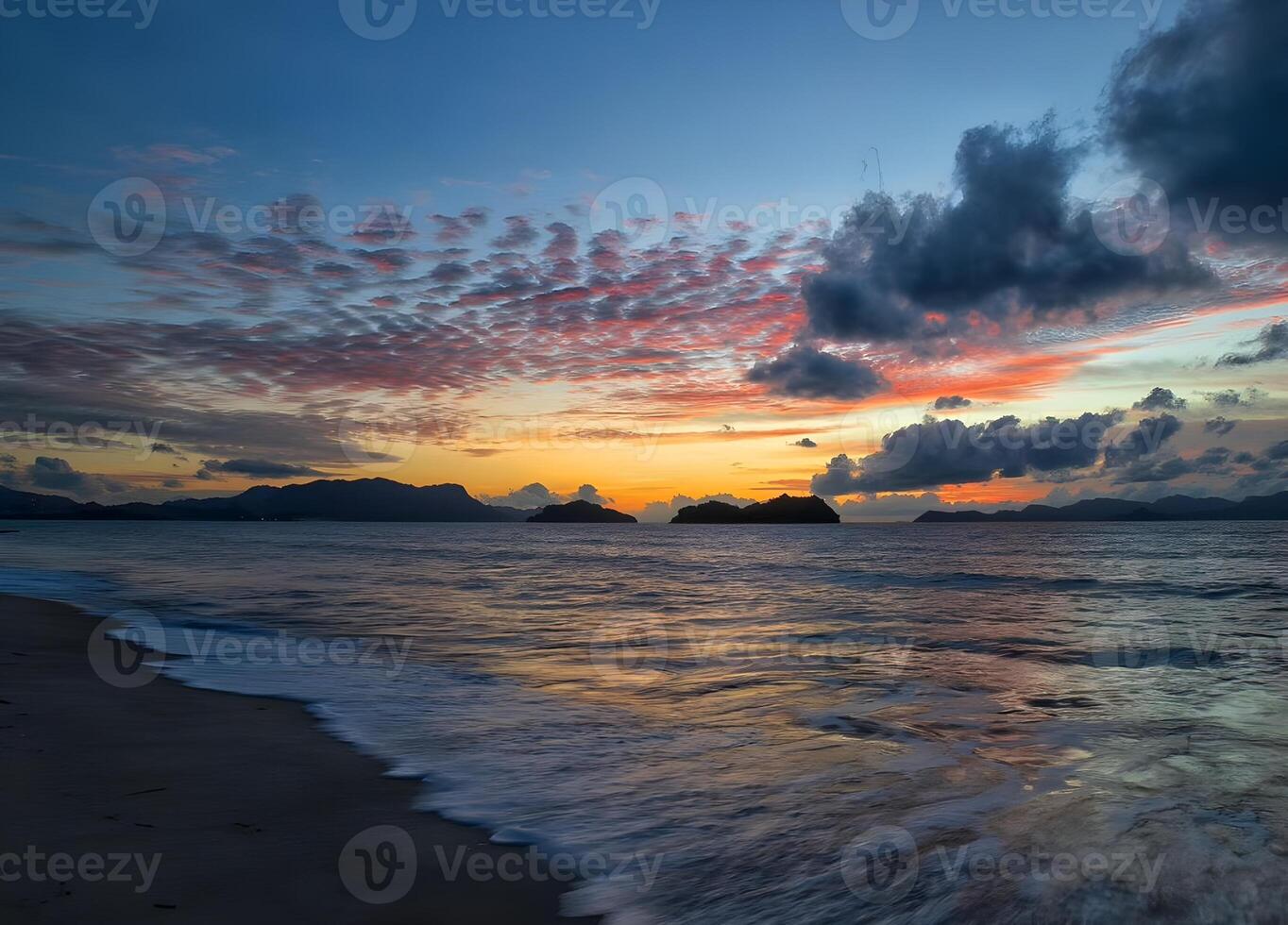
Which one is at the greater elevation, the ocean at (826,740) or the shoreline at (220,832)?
the shoreline at (220,832)

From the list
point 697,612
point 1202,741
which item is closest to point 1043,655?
point 1202,741

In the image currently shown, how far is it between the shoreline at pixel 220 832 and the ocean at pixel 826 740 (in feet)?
1.91

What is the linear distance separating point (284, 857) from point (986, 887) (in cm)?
518

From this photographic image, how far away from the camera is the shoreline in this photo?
455 cm

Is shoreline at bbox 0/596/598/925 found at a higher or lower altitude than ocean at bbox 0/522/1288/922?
higher

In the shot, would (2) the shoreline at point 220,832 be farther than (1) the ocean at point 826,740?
No

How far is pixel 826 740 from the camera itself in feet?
29.7

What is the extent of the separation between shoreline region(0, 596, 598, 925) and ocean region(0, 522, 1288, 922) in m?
0.58

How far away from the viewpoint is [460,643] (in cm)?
Result: 1700

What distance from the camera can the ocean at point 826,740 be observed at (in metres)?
5.39

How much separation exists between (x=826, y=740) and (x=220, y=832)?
6.66 meters

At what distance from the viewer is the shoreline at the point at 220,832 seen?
455 centimetres

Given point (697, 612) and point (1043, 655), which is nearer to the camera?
point (1043, 655)

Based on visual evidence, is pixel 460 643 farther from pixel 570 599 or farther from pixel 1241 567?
pixel 1241 567
